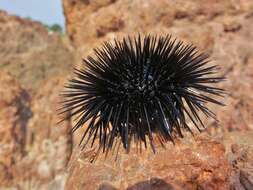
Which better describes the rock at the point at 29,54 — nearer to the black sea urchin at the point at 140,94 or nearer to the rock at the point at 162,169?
the black sea urchin at the point at 140,94

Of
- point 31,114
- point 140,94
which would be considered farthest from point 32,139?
point 140,94

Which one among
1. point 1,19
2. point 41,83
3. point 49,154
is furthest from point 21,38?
point 49,154

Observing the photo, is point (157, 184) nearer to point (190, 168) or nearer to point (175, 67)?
point (190, 168)

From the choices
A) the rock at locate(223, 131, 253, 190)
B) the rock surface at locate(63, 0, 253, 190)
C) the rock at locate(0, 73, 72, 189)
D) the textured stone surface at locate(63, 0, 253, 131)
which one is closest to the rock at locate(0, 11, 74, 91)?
the rock at locate(0, 73, 72, 189)

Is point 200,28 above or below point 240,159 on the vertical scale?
above

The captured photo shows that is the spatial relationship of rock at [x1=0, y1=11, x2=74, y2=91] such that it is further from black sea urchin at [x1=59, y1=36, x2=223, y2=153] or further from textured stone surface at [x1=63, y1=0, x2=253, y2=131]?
black sea urchin at [x1=59, y1=36, x2=223, y2=153]

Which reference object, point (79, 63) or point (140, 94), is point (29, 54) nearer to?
point (79, 63)
